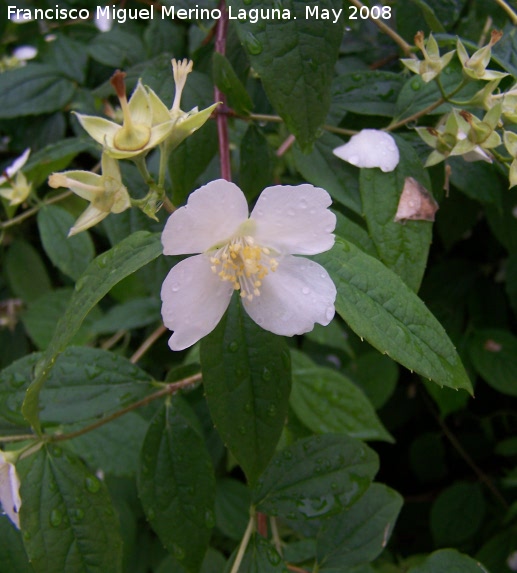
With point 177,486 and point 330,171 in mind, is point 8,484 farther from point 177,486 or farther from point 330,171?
point 330,171

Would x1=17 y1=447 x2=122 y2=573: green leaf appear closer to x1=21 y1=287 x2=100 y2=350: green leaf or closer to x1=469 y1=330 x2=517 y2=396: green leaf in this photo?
x1=21 y1=287 x2=100 y2=350: green leaf

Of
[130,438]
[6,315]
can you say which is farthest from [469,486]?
[6,315]

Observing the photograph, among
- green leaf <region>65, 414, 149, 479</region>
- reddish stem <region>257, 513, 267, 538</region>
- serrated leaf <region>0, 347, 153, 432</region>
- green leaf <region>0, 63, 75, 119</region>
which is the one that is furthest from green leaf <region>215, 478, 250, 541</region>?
green leaf <region>0, 63, 75, 119</region>

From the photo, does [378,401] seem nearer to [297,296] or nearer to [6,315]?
[297,296]

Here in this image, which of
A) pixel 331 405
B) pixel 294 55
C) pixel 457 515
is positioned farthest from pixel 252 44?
pixel 457 515

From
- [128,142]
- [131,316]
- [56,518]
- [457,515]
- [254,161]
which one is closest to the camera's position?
[128,142]

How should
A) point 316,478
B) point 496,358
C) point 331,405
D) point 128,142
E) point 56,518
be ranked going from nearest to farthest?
point 128,142
point 56,518
point 316,478
point 331,405
point 496,358
